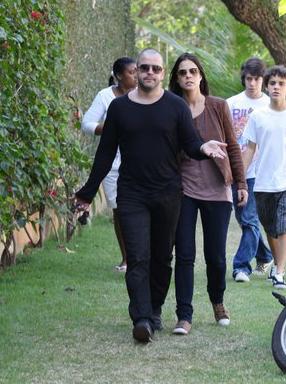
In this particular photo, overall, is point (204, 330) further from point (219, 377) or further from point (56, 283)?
point (56, 283)

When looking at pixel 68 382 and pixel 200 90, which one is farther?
pixel 200 90

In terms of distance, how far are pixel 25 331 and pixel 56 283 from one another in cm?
209

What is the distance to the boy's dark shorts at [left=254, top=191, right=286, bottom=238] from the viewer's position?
938 centimetres

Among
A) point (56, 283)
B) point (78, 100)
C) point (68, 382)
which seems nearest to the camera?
point (68, 382)

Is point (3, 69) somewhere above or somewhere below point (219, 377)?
above

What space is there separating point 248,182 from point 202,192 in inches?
116

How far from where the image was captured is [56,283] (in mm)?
9539

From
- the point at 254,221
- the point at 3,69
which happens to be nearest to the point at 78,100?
the point at 254,221

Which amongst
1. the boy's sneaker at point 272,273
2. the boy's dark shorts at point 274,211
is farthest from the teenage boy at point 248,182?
the boy's dark shorts at point 274,211

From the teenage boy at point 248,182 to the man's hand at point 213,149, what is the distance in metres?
3.14

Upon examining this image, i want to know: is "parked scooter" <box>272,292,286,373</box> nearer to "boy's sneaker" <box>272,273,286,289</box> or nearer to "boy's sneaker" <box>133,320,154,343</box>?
"boy's sneaker" <box>133,320,154,343</box>

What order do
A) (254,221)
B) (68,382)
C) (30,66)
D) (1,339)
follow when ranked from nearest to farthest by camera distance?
(68,382)
(1,339)
(30,66)
(254,221)

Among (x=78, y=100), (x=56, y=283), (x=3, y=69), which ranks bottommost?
(x=56, y=283)

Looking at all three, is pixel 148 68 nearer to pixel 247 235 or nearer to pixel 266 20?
pixel 247 235
